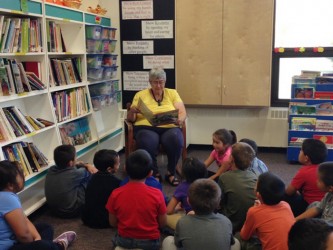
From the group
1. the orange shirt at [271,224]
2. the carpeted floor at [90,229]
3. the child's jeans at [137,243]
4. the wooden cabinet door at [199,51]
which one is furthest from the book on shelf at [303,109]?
the child's jeans at [137,243]

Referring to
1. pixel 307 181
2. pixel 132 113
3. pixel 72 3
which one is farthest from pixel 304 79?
pixel 72 3

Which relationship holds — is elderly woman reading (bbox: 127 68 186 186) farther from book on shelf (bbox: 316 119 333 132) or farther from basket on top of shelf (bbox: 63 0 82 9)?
book on shelf (bbox: 316 119 333 132)

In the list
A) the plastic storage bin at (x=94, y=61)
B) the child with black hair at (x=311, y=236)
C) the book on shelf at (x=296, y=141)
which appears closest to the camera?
the child with black hair at (x=311, y=236)

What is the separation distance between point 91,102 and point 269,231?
102 inches

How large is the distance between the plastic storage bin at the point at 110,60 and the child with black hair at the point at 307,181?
103 inches

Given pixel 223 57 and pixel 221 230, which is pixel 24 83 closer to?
pixel 221 230

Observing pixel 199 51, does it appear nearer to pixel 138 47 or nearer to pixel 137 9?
pixel 138 47

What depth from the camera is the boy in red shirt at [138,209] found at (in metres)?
2.25

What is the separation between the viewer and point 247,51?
4.51 metres

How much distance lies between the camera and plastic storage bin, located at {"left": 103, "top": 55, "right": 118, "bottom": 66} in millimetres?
4535

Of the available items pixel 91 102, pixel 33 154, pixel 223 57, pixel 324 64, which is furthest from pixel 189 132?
pixel 33 154

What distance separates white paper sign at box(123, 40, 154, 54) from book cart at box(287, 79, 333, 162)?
1737 mm

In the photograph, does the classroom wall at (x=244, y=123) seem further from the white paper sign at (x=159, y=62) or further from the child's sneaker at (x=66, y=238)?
the child's sneaker at (x=66, y=238)

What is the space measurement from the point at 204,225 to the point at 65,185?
1.45 meters
